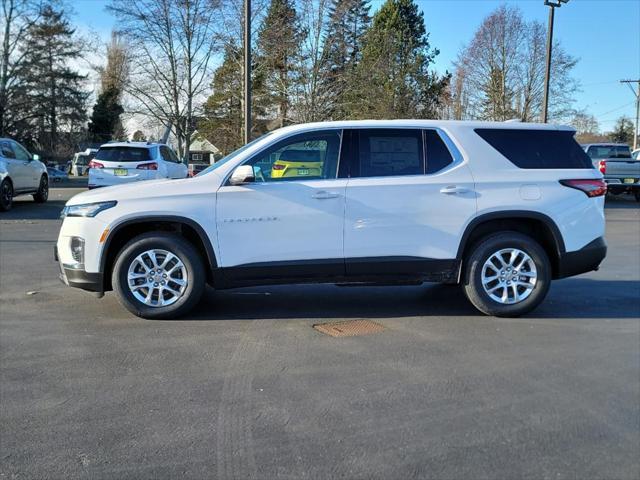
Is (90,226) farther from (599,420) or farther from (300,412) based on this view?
(599,420)

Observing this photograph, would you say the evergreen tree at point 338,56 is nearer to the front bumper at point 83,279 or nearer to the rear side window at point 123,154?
the rear side window at point 123,154

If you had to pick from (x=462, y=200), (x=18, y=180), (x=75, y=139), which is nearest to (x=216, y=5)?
(x=18, y=180)

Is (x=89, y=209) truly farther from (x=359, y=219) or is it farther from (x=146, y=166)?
(x=146, y=166)

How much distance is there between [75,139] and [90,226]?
65.1m

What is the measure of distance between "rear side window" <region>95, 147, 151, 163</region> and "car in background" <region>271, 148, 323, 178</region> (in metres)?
11.2

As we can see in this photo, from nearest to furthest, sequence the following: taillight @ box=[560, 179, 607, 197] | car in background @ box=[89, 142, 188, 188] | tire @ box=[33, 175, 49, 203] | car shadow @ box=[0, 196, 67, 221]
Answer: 1. taillight @ box=[560, 179, 607, 197]
2. car shadow @ box=[0, 196, 67, 221]
3. car in background @ box=[89, 142, 188, 188]
4. tire @ box=[33, 175, 49, 203]

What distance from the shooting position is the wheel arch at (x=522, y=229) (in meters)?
5.71

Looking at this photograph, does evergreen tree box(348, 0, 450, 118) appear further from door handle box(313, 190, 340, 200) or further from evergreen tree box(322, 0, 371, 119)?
door handle box(313, 190, 340, 200)

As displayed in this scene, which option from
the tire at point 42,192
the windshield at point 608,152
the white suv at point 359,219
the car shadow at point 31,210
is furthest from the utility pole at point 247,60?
the windshield at point 608,152

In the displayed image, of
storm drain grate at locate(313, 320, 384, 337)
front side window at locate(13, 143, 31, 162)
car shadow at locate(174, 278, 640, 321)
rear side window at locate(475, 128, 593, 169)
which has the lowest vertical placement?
storm drain grate at locate(313, 320, 384, 337)

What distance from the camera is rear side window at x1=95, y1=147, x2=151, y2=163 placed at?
51.9 ft

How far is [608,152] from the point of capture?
23.0 meters

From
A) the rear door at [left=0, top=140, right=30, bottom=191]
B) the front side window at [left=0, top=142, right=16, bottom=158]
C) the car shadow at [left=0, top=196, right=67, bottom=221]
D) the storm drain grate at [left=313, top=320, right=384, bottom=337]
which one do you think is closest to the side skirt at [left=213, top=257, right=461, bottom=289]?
the storm drain grate at [left=313, top=320, right=384, bottom=337]

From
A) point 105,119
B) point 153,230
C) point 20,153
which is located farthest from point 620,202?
point 105,119
